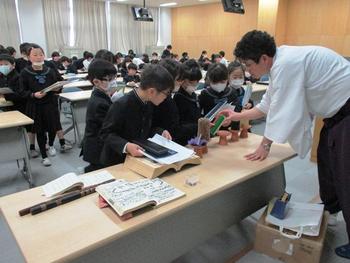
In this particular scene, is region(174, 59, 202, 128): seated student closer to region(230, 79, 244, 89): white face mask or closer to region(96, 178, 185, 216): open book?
region(230, 79, 244, 89): white face mask

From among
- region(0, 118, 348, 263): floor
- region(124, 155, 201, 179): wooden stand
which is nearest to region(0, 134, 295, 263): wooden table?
region(124, 155, 201, 179): wooden stand

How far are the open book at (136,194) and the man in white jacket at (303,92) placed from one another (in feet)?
2.25

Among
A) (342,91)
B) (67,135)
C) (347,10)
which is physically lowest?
(67,135)

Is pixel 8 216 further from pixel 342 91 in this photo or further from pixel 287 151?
pixel 342 91

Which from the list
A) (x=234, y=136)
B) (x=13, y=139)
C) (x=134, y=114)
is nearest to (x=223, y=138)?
(x=234, y=136)

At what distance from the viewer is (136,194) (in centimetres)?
119

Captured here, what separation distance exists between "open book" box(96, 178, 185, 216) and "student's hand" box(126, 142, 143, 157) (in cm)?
19

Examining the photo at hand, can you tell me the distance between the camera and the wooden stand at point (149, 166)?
4.57ft

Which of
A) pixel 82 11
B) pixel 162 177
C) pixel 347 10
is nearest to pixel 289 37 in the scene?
pixel 347 10

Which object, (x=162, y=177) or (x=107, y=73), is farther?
(x=107, y=73)

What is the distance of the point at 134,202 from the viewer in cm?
112

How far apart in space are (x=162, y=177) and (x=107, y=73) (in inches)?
38.3

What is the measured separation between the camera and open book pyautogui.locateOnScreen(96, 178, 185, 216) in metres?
1.11

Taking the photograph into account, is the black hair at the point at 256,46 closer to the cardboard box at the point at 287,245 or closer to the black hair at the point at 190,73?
the black hair at the point at 190,73
